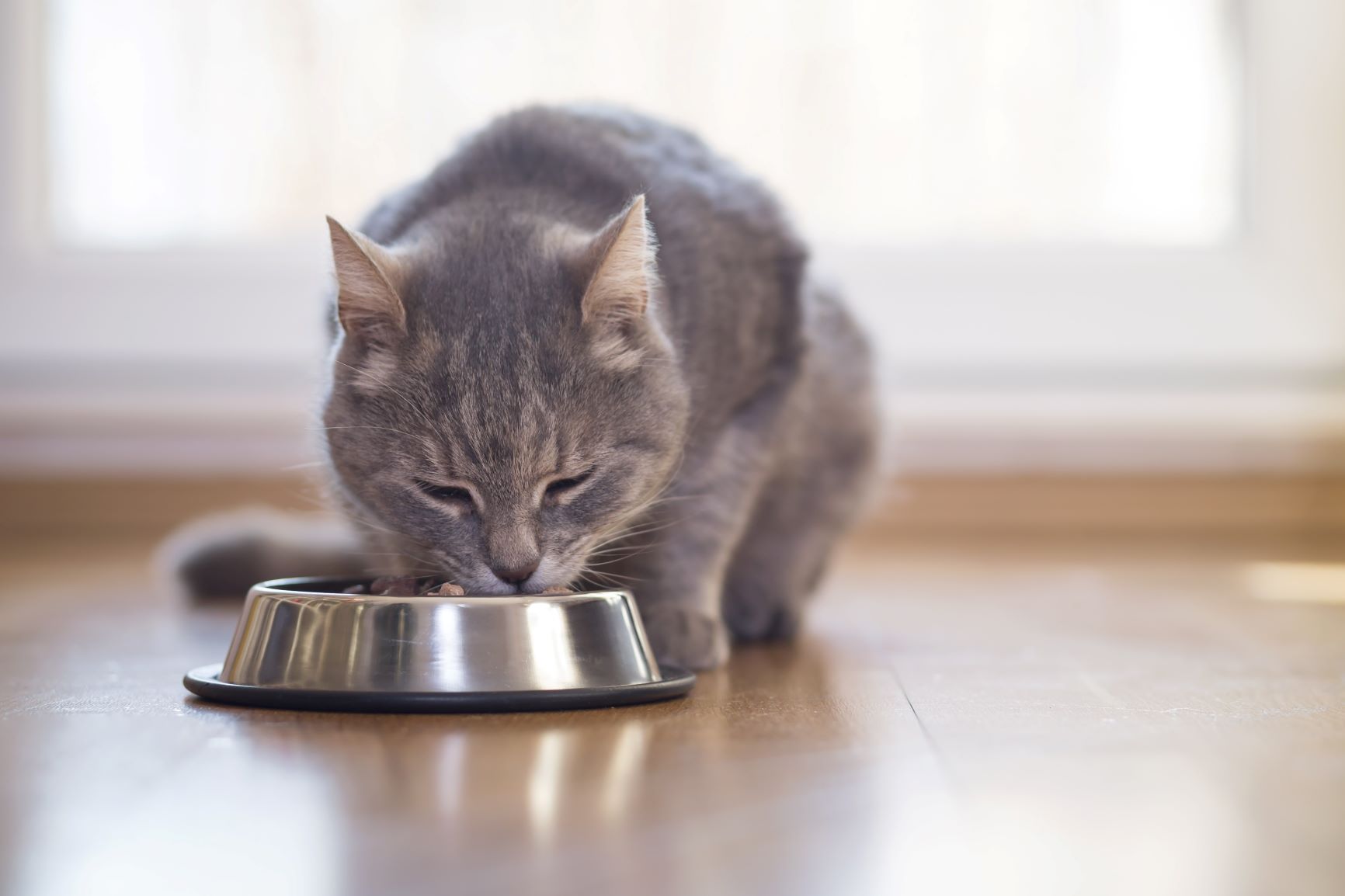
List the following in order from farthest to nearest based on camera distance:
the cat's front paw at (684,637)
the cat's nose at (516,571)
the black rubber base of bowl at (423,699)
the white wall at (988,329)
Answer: the white wall at (988,329), the cat's front paw at (684,637), the cat's nose at (516,571), the black rubber base of bowl at (423,699)

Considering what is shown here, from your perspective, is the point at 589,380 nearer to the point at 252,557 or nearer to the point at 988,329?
the point at 252,557

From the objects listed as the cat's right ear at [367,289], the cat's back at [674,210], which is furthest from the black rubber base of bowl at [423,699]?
the cat's back at [674,210]

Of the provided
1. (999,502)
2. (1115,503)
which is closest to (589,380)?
(999,502)

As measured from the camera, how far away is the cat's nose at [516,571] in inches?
52.9

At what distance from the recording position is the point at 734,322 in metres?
1.68

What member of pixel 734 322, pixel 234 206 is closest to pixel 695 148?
pixel 734 322

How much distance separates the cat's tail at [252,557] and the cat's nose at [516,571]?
0.76 metres

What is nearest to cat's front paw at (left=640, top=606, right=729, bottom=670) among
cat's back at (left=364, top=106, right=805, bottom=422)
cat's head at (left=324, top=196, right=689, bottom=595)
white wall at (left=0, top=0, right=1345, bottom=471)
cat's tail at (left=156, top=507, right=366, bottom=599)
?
cat's head at (left=324, top=196, right=689, bottom=595)

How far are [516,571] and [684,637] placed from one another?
29 cm

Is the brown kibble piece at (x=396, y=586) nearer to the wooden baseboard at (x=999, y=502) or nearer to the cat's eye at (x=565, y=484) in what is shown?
the cat's eye at (x=565, y=484)

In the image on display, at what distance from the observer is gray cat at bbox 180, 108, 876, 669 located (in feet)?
4.56

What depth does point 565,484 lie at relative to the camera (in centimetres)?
143

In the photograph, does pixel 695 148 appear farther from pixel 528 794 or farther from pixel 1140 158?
pixel 1140 158

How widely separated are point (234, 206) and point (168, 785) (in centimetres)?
261
